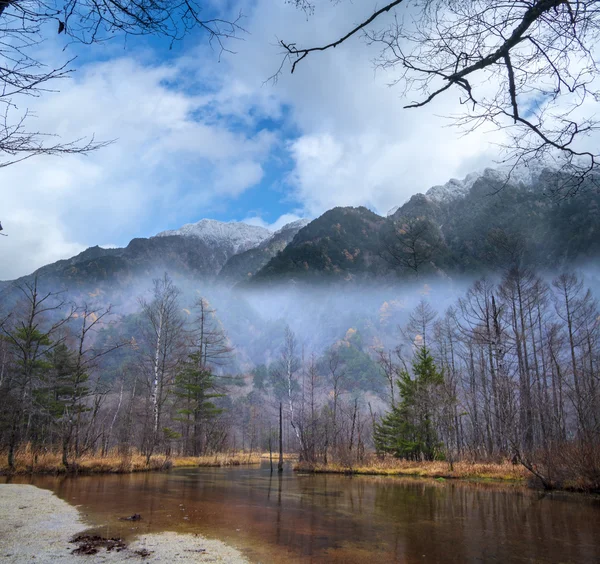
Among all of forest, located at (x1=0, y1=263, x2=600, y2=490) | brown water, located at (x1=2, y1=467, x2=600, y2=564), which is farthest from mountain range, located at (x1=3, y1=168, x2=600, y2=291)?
forest, located at (x1=0, y1=263, x2=600, y2=490)

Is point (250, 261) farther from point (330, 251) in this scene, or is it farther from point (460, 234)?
point (460, 234)

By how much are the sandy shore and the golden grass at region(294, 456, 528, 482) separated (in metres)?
14.5

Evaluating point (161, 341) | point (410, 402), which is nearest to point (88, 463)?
point (161, 341)

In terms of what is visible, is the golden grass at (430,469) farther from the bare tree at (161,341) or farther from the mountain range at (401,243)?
the bare tree at (161,341)

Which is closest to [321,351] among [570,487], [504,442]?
[504,442]

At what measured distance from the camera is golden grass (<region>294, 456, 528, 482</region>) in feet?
55.6

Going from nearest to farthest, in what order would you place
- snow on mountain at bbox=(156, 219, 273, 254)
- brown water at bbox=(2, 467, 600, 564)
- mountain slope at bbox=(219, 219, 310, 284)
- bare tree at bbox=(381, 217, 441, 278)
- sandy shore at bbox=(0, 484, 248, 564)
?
sandy shore at bbox=(0, 484, 248, 564) → brown water at bbox=(2, 467, 600, 564) → bare tree at bbox=(381, 217, 441, 278) → mountain slope at bbox=(219, 219, 310, 284) → snow on mountain at bbox=(156, 219, 273, 254)

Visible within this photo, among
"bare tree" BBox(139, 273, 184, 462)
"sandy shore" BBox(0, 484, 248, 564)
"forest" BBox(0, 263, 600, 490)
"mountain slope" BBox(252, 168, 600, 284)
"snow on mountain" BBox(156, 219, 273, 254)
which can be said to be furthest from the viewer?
"snow on mountain" BBox(156, 219, 273, 254)

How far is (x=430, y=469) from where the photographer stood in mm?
19797

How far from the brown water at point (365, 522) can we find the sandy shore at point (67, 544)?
0.39m

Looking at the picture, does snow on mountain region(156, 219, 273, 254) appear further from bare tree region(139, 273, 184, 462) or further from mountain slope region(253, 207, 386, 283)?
bare tree region(139, 273, 184, 462)

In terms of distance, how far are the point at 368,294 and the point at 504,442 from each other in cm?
7892

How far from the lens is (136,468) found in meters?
19.8

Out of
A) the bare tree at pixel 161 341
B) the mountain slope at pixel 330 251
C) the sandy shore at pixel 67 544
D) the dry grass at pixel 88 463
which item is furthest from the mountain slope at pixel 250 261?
the sandy shore at pixel 67 544
